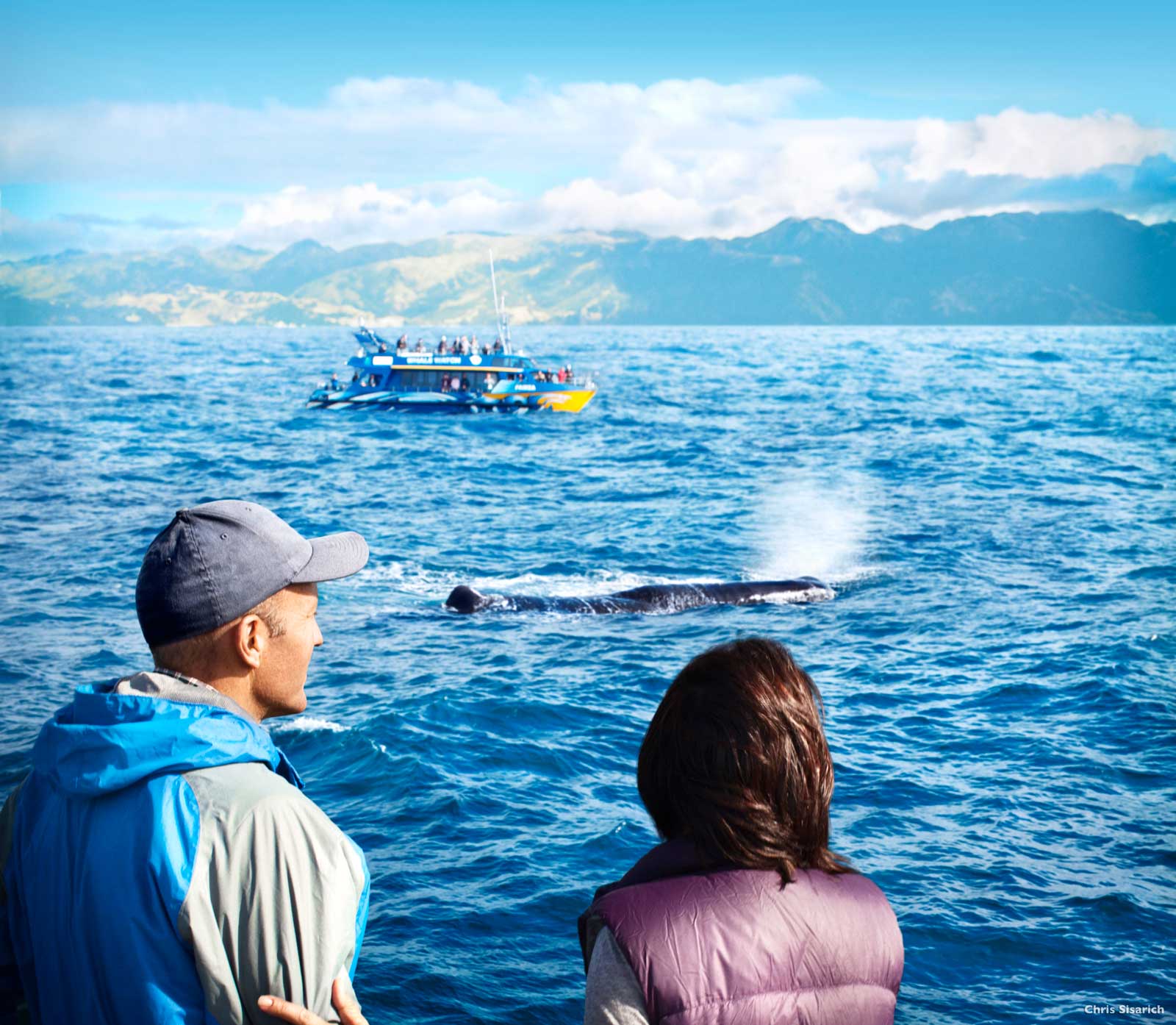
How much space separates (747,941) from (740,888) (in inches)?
4.0

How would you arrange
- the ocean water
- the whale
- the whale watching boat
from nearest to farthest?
1. the ocean water
2. the whale
3. the whale watching boat

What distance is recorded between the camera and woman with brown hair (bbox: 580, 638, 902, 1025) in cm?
221

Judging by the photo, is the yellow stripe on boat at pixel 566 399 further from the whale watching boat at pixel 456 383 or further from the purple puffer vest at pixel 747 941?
the purple puffer vest at pixel 747 941

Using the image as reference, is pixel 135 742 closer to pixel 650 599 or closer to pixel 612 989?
pixel 612 989

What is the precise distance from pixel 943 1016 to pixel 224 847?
7.28 m

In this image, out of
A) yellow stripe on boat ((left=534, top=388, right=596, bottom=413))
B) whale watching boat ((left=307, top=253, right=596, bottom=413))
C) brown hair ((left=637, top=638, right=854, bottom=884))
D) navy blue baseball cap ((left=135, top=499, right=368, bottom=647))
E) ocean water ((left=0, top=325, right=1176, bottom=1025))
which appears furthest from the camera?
whale watching boat ((left=307, top=253, right=596, bottom=413))

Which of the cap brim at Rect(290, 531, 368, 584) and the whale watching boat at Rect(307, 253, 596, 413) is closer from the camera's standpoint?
the cap brim at Rect(290, 531, 368, 584)

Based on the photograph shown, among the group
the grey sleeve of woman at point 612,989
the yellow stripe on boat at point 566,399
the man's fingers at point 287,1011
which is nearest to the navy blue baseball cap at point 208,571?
the man's fingers at point 287,1011

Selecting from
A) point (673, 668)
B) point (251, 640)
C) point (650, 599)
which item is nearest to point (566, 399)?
point (650, 599)

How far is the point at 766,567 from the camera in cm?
2391

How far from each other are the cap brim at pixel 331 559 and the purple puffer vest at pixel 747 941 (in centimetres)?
102

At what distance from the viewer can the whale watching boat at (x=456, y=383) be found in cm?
6575

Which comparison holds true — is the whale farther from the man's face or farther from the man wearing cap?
the man wearing cap

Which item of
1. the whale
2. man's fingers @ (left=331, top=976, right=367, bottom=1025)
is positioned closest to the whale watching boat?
the whale
